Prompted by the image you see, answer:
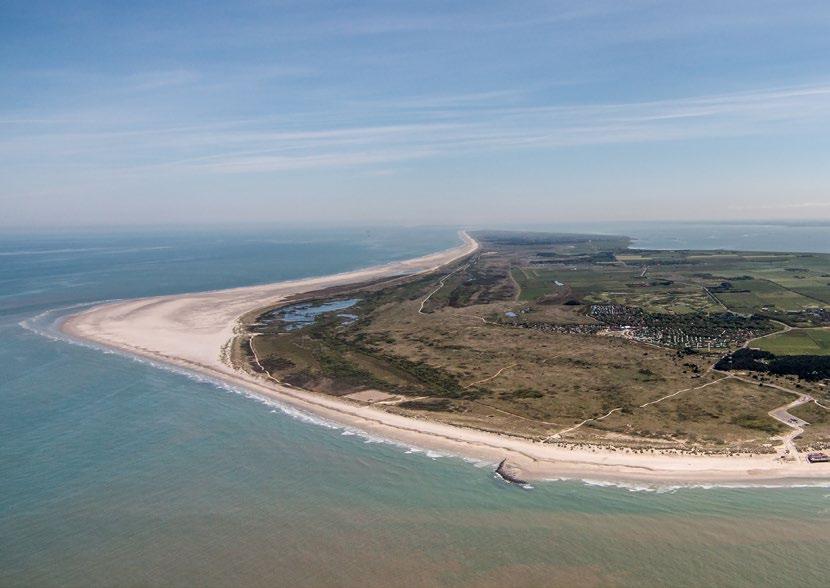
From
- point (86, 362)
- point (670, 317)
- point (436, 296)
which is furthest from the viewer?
point (436, 296)

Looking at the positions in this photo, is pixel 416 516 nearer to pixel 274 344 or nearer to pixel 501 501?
pixel 501 501

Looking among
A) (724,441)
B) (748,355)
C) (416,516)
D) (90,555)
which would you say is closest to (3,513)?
(90,555)

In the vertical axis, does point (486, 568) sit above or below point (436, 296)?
below

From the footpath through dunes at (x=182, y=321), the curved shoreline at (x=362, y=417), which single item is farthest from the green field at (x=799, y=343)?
Result: the footpath through dunes at (x=182, y=321)

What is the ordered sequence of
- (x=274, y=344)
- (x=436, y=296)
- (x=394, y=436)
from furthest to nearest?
(x=436, y=296)
(x=274, y=344)
(x=394, y=436)

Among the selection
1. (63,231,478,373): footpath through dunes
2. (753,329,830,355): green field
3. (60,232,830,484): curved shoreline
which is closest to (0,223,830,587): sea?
(60,232,830,484): curved shoreline

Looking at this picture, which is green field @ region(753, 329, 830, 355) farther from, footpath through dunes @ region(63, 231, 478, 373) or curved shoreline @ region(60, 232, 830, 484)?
footpath through dunes @ region(63, 231, 478, 373)
